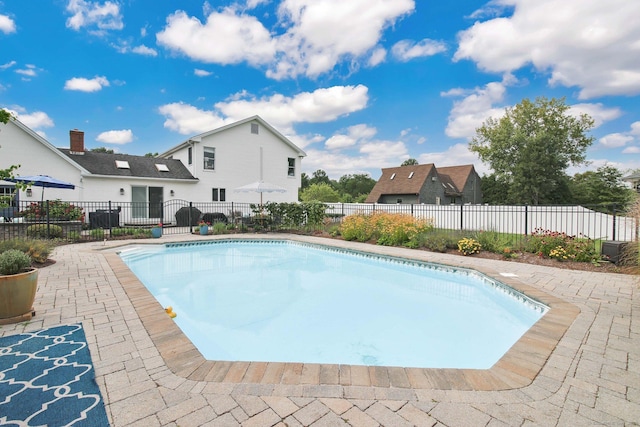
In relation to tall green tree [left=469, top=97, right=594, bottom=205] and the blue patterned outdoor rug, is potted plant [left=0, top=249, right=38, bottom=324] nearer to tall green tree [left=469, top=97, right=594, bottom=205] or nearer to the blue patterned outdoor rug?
the blue patterned outdoor rug

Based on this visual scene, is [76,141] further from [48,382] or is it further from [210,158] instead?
[48,382]

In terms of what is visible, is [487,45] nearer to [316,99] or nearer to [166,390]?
[316,99]

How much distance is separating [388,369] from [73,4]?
1487 centimetres

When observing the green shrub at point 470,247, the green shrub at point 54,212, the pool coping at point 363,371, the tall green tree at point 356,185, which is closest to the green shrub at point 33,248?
the pool coping at point 363,371

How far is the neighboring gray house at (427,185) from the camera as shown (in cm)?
3061

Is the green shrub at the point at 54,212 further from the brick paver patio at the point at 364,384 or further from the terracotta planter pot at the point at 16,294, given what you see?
the brick paver patio at the point at 364,384

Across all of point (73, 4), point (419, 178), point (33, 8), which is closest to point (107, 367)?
point (73, 4)

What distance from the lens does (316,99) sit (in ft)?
59.4

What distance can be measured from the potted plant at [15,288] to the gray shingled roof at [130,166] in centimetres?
1410

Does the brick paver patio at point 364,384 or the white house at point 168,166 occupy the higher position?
the white house at point 168,166

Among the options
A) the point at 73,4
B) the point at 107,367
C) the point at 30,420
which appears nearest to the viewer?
the point at 30,420

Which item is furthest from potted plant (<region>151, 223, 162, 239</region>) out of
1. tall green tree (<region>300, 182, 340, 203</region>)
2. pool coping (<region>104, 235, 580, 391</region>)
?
tall green tree (<region>300, 182, 340, 203</region>)

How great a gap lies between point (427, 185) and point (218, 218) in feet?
72.0

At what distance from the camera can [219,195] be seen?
19188 mm
